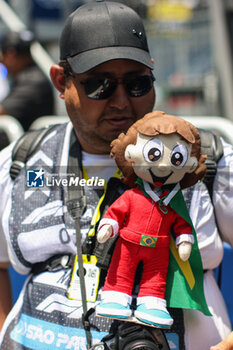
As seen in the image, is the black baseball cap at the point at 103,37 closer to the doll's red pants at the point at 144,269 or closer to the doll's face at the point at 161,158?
the doll's face at the point at 161,158

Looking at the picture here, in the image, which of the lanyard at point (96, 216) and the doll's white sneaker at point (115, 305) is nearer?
the doll's white sneaker at point (115, 305)

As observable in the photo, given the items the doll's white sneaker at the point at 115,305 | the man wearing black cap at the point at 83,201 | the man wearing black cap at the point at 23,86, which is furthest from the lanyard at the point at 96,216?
the man wearing black cap at the point at 23,86

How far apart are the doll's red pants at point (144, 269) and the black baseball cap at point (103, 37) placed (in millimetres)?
606

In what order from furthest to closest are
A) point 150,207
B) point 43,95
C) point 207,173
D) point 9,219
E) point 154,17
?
point 154,17, point 43,95, point 9,219, point 207,173, point 150,207

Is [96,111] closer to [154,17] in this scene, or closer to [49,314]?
[49,314]

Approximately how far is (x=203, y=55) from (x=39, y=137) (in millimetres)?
8679

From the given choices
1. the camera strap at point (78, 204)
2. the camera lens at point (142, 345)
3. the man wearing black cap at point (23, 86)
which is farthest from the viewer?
the man wearing black cap at point (23, 86)

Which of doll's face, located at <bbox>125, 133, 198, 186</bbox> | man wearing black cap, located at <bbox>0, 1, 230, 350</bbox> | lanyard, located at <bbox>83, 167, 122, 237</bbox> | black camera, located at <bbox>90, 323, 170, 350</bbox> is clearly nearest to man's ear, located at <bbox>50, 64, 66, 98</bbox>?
man wearing black cap, located at <bbox>0, 1, 230, 350</bbox>

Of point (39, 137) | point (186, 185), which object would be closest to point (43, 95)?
point (39, 137)

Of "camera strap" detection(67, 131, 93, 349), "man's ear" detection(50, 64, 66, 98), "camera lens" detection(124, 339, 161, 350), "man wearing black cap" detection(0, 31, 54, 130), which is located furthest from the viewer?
"man wearing black cap" detection(0, 31, 54, 130)

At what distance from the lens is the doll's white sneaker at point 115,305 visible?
131 centimetres

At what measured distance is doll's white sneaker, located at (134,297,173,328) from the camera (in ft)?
4.30

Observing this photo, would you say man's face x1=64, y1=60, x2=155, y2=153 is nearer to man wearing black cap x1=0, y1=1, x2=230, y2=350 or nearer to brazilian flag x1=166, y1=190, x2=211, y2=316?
man wearing black cap x1=0, y1=1, x2=230, y2=350

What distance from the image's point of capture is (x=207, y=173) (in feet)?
5.19
